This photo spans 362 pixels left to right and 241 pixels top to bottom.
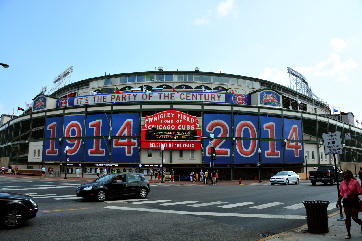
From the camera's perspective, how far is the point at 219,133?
161ft

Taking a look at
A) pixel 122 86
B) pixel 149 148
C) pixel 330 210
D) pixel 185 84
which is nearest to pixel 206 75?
pixel 185 84

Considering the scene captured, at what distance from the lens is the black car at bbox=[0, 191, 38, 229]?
370 inches

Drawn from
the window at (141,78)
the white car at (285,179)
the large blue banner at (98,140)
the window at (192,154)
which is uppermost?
the window at (141,78)

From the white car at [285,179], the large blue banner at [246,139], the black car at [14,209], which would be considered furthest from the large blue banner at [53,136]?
the black car at [14,209]

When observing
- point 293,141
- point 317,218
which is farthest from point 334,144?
point 293,141

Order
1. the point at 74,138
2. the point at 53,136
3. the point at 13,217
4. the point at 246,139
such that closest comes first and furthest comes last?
the point at 13,217
the point at 246,139
the point at 74,138
the point at 53,136

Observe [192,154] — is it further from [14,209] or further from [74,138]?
[14,209]

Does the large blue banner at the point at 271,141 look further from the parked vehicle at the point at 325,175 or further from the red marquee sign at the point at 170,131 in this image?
the parked vehicle at the point at 325,175

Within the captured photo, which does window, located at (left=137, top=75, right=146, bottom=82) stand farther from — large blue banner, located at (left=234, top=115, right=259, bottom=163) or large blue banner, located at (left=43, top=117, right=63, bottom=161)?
large blue banner, located at (left=234, top=115, right=259, bottom=163)

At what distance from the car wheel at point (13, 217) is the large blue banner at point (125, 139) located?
37.8 m

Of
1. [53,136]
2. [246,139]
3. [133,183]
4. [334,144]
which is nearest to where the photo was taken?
[334,144]

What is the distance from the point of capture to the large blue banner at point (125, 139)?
157 feet

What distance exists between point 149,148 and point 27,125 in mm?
33065

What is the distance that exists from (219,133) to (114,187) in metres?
33.2
